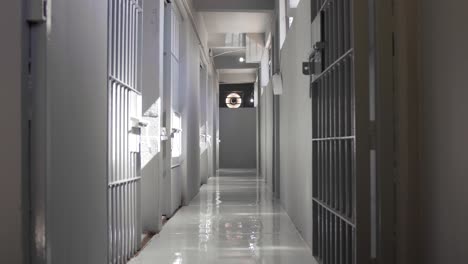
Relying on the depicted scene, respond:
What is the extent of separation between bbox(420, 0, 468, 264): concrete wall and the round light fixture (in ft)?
82.5

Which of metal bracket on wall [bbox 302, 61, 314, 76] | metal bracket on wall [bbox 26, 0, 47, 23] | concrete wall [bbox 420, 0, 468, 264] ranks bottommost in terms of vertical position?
concrete wall [bbox 420, 0, 468, 264]

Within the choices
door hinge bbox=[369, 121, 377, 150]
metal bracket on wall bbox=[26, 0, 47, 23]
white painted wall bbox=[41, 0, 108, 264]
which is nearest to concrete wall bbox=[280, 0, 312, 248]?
door hinge bbox=[369, 121, 377, 150]

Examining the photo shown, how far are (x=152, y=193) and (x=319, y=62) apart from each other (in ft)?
10.2

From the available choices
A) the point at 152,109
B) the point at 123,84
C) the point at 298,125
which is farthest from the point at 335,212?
the point at 152,109

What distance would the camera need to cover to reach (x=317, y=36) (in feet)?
15.6

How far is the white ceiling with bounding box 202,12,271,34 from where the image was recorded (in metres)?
13.5

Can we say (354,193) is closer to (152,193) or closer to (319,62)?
(319,62)

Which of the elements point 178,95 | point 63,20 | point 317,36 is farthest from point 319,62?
point 178,95

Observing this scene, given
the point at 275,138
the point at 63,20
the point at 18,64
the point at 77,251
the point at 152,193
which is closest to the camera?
the point at 18,64

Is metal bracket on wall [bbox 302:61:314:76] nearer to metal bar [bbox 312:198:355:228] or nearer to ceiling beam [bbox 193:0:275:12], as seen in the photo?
metal bar [bbox 312:198:355:228]

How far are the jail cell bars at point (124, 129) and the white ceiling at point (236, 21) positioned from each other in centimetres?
830

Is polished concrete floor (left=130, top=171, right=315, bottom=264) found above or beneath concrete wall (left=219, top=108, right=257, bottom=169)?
beneath

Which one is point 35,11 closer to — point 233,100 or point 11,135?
point 11,135

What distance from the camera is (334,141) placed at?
4.16 metres
